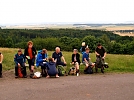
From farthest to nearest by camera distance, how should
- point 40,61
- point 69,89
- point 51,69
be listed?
1. point 40,61
2. point 51,69
3. point 69,89

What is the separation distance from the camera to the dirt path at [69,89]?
7.79 m

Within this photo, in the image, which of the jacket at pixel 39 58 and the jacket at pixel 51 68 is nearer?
the jacket at pixel 51 68

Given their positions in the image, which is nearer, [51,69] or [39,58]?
[51,69]

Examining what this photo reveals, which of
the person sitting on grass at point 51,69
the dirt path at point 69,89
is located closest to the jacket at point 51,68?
the person sitting on grass at point 51,69

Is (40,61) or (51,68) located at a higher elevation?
(40,61)

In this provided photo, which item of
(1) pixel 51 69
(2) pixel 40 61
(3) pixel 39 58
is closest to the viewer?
(1) pixel 51 69

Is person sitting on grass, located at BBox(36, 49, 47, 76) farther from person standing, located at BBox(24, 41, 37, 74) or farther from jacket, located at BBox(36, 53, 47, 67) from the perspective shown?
person standing, located at BBox(24, 41, 37, 74)

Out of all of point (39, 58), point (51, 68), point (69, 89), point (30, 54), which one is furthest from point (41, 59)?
point (69, 89)

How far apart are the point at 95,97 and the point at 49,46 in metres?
69.2


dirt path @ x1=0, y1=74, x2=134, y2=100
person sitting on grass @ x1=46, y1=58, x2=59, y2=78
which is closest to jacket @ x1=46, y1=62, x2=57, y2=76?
person sitting on grass @ x1=46, y1=58, x2=59, y2=78

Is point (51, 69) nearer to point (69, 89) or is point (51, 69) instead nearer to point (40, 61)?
point (40, 61)

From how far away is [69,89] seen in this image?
8.80 meters

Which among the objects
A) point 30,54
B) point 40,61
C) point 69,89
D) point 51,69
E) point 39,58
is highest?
point 30,54

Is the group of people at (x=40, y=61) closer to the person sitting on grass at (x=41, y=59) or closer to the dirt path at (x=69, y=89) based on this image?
the person sitting on grass at (x=41, y=59)
